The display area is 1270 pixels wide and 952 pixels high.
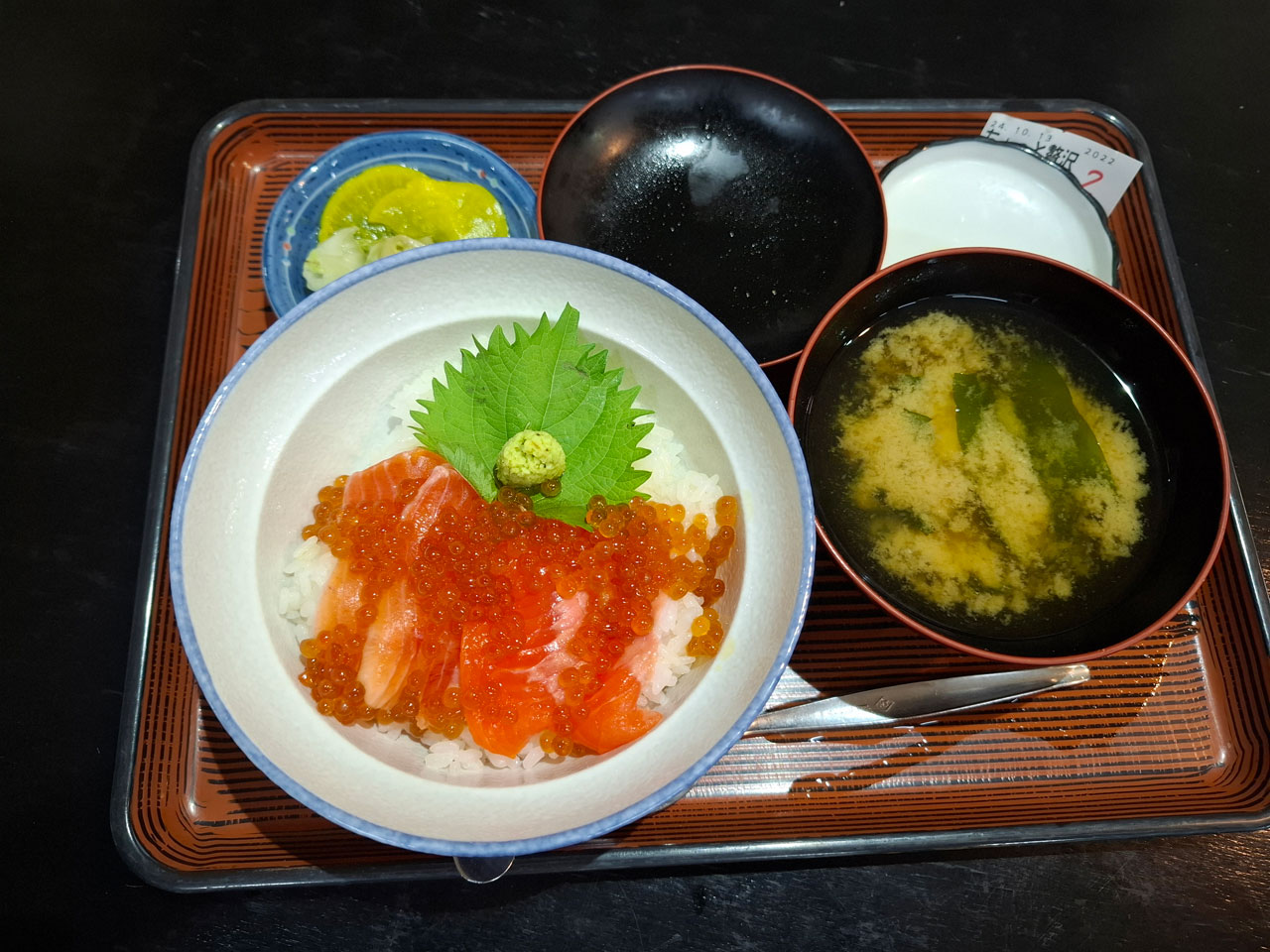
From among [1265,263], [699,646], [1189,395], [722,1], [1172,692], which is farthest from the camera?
[722,1]

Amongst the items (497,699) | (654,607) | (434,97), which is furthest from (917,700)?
(434,97)

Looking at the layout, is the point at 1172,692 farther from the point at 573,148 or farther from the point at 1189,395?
the point at 573,148

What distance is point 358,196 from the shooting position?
225cm

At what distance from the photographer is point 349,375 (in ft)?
5.50

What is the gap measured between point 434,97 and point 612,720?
2.15m

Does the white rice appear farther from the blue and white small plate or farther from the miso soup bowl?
the blue and white small plate

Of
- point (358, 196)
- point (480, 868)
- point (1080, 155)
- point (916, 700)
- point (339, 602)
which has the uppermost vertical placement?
point (1080, 155)

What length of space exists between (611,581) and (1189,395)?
4.62 feet

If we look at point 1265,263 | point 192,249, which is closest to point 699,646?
point 192,249

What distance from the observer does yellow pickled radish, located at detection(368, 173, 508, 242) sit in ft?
7.32

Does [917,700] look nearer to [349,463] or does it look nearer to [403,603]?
[403,603]

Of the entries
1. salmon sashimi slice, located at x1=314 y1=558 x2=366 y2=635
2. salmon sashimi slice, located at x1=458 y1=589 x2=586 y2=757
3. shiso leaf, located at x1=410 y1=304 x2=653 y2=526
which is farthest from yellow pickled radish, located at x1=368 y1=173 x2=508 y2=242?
salmon sashimi slice, located at x1=458 y1=589 x2=586 y2=757

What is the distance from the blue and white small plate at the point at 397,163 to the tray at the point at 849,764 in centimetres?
32

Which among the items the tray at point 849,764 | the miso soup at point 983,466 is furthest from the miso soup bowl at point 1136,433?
the tray at point 849,764
